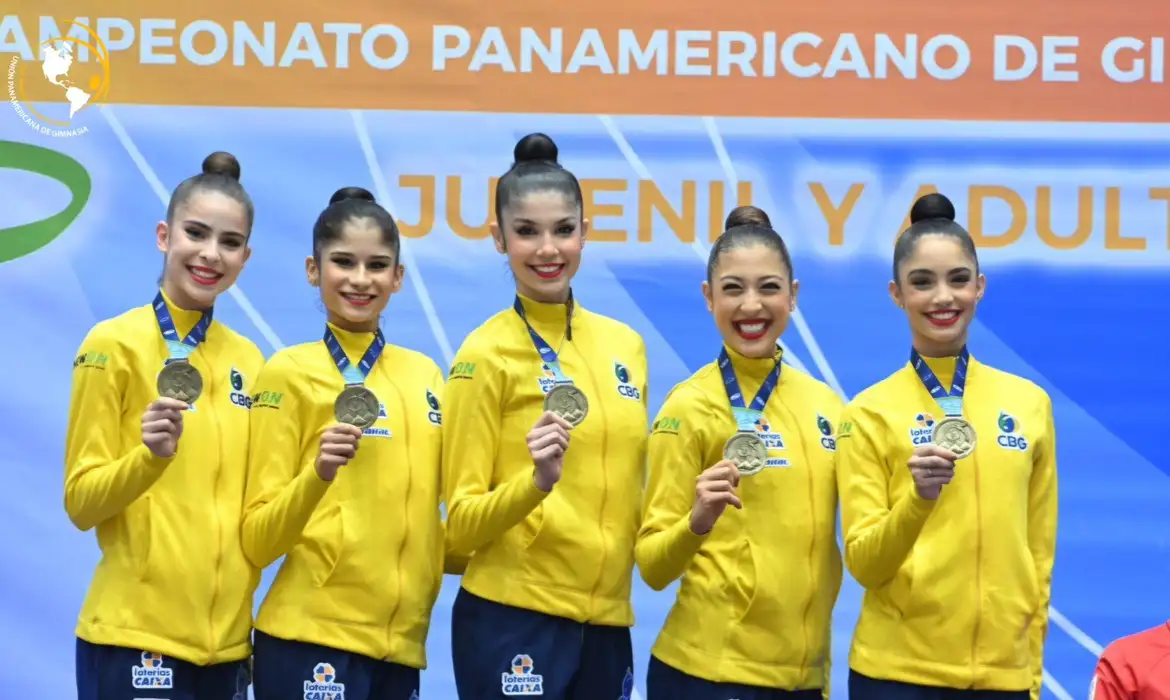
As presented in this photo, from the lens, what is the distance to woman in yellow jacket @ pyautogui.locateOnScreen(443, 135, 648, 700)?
3.93 m

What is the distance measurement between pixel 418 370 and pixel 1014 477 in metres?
1.59

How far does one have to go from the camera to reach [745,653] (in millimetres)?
3930

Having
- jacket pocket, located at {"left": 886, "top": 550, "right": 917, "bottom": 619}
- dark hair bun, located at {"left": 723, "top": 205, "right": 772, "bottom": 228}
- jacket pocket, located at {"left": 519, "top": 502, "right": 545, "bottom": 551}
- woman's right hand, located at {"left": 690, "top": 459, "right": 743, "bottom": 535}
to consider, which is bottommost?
jacket pocket, located at {"left": 886, "top": 550, "right": 917, "bottom": 619}

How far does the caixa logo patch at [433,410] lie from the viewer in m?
4.19

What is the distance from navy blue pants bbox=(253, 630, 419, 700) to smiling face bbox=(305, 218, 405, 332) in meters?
0.85

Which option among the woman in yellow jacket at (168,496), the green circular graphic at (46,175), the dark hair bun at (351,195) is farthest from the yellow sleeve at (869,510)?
the green circular graphic at (46,175)

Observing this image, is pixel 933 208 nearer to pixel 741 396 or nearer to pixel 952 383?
pixel 952 383

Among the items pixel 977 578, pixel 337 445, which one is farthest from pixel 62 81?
pixel 977 578

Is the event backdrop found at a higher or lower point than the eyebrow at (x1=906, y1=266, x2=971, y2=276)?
higher

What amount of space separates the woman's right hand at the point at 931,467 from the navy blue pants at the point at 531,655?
0.92 meters

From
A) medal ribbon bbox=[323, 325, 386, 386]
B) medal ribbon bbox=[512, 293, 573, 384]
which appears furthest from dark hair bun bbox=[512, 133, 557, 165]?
medal ribbon bbox=[323, 325, 386, 386]

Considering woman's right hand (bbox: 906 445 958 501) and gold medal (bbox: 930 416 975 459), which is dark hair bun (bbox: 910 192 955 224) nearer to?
gold medal (bbox: 930 416 975 459)

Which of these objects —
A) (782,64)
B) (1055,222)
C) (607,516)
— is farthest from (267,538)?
(1055,222)

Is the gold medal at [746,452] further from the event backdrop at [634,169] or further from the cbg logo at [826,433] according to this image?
the event backdrop at [634,169]
